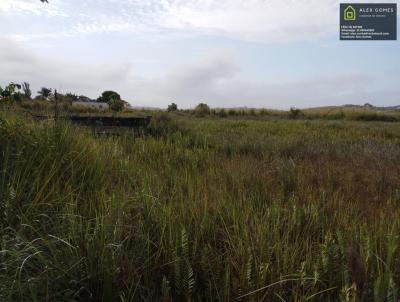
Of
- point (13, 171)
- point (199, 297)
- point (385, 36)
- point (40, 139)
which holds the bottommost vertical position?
point (199, 297)

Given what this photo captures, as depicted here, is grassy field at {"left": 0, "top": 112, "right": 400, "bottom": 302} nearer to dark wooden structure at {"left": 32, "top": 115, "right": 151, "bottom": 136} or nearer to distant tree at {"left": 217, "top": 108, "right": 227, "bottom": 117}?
dark wooden structure at {"left": 32, "top": 115, "right": 151, "bottom": 136}

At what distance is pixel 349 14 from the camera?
15664mm

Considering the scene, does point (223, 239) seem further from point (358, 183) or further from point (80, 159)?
point (358, 183)

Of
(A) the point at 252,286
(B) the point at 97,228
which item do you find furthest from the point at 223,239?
(B) the point at 97,228

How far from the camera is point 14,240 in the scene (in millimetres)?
2084

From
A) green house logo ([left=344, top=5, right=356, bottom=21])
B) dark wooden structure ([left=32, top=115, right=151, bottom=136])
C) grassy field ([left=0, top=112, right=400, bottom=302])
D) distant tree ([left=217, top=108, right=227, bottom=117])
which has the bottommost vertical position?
grassy field ([left=0, top=112, right=400, bottom=302])

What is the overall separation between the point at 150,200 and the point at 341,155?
15.2 ft

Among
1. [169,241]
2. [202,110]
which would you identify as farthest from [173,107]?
[169,241]

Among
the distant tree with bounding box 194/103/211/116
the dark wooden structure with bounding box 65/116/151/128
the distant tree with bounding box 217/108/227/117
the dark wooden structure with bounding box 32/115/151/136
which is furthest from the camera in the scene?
the distant tree with bounding box 217/108/227/117

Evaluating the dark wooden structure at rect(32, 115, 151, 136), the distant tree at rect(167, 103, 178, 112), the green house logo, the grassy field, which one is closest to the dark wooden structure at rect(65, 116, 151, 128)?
the dark wooden structure at rect(32, 115, 151, 136)

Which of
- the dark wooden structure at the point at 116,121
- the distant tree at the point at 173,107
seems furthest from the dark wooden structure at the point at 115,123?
the distant tree at the point at 173,107

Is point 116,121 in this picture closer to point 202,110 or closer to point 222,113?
point 222,113

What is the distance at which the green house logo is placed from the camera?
1562cm

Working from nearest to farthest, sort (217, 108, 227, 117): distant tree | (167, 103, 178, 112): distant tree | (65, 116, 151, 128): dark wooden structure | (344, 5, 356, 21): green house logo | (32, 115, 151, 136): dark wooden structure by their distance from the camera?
(32, 115, 151, 136): dark wooden structure < (65, 116, 151, 128): dark wooden structure < (344, 5, 356, 21): green house logo < (217, 108, 227, 117): distant tree < (167, 103, 178, 112): distant tree
